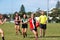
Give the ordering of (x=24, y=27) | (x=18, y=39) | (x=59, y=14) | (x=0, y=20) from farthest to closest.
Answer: (x=59, y=14)
(x=24, y=27)
(x=18, y=39)
(x=0, y=20)

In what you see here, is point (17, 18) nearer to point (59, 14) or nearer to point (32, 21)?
point (32, 21)

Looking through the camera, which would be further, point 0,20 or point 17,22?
point 17,22

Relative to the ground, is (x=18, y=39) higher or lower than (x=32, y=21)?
lower

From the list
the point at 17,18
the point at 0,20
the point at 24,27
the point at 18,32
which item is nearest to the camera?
the point at 0,20

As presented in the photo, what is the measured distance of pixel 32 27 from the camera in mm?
18359

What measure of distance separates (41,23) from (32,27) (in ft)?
16.0

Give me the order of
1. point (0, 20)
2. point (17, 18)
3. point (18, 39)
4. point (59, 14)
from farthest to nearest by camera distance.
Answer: point (59, 14)
point (17, 18)
point (18, 39)
point (0, 20)

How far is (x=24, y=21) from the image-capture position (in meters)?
21.3

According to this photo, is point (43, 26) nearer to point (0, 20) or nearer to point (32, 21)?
point (32, 21)

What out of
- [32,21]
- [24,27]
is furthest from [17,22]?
[32,21]

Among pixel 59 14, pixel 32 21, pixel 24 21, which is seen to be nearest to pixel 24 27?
pixel 24 21

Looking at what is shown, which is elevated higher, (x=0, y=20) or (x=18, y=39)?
(x=0, y=20)

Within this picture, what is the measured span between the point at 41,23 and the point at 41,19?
0.34 meters

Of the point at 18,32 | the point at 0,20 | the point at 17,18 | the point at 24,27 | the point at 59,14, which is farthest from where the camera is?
the point at 59,14
